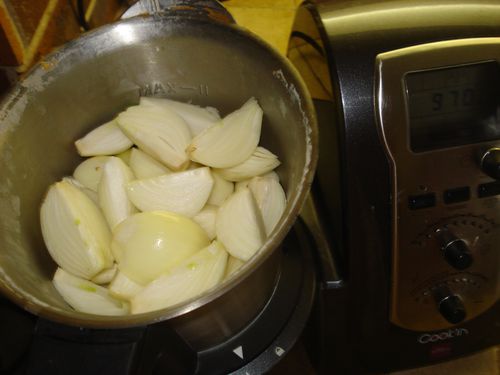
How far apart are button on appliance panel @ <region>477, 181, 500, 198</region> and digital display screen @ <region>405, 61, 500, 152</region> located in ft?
0.15

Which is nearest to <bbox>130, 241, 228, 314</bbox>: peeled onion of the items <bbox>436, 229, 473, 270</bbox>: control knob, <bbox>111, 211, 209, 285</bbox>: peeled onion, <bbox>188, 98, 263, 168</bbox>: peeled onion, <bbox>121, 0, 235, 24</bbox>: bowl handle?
<bbox>111, 211, 209, 285</bbox>: peeled onion

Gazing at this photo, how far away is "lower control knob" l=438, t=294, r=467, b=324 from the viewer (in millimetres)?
463

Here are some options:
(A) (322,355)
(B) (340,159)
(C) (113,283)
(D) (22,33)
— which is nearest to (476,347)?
(A) (322,355)

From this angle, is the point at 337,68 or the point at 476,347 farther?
the point at 476,347

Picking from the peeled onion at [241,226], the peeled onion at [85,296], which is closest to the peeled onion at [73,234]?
the peeled onion at [85,296]

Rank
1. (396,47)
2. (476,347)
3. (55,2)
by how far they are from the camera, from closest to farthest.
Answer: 1. (396,47)
2. (476,347)
3. (55,2)

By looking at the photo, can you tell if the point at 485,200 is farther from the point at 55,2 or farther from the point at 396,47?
the point at 55,2

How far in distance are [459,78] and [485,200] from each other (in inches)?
4.8

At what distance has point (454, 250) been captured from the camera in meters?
0.44

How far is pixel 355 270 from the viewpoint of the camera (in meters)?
0.47

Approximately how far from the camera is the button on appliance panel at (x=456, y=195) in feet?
1.45

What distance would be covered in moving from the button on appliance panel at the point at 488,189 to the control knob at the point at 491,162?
2 cm

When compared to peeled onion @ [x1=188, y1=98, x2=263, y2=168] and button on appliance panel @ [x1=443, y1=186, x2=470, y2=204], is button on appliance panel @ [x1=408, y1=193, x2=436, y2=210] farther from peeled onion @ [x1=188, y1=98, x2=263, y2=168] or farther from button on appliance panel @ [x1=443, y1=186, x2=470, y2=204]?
peeled onion @ [x1=188, y1=98, x2=263, y2=168]

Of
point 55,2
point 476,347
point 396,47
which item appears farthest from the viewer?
point 55,2
